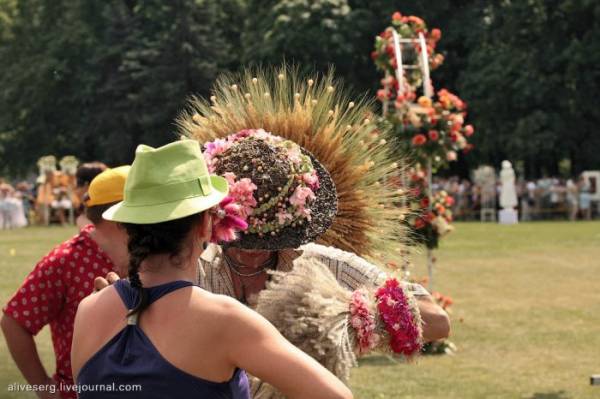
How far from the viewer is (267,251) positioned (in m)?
4.00

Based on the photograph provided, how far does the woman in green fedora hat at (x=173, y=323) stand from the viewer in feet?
8.46

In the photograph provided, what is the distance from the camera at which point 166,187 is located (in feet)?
9.16

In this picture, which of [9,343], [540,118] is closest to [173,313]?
[9,343]

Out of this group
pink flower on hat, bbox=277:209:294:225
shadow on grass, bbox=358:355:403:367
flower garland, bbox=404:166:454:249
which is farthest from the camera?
flower garland, bbox=404:166:454:249

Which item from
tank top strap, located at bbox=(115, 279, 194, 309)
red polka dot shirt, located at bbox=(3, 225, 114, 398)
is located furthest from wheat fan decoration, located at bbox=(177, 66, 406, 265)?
tank top strap, located at bbox=(115, 279, 194, 309)

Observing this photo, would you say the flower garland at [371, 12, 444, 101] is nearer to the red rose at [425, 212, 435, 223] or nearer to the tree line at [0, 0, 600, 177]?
the red rose at [425, 212, 435, 223]

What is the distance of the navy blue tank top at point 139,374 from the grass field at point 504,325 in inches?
44.9

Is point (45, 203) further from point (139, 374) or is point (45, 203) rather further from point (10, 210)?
point (139, 374)

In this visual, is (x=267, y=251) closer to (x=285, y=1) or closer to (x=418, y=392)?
(x=418, y=392)

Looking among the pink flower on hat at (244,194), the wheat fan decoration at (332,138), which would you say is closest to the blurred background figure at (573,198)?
the wheat fan decoration at (332,138)

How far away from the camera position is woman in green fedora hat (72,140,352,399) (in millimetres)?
2580

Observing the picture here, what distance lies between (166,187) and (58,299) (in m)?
1.82

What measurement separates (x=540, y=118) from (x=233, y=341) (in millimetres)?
37254

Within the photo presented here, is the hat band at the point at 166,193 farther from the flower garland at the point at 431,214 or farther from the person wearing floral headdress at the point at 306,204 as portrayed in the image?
the flower garland at the point at 431,214
